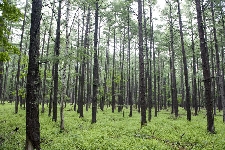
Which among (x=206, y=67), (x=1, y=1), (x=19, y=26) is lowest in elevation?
(x=206, y=67)

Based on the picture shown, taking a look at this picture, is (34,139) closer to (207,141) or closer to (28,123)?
(28,123)

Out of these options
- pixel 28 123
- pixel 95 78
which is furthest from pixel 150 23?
pixel 28 123

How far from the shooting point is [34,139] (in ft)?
22.8

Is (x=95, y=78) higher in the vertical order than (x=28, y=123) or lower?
higher

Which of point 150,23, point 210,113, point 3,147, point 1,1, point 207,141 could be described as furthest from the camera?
point 150,23

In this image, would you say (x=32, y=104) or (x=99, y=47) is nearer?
(x=32, y=104)

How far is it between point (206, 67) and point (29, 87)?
1146cm

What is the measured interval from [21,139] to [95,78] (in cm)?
787

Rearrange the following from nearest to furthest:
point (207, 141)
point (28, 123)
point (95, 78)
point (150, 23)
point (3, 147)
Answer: point (28, 123)
point (3, 147)
point (207, 141)
point (95, 78)
point (150, 23)

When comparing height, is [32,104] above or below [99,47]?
below

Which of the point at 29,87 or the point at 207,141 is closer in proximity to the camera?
the point at 29,87

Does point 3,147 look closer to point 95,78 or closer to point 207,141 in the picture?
point 95,78

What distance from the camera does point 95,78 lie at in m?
16.6

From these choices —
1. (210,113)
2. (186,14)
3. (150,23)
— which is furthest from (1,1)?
(186,14)
